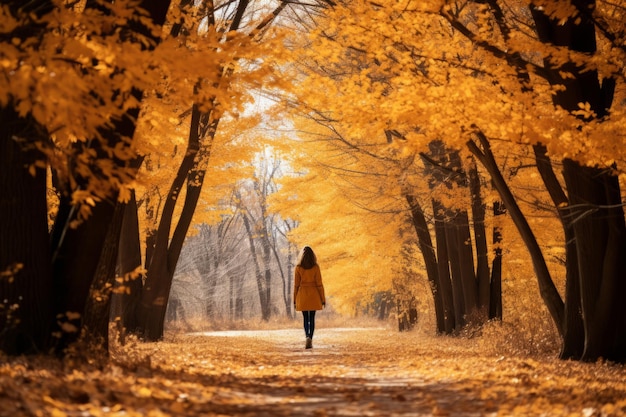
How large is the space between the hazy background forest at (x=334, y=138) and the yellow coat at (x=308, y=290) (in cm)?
274

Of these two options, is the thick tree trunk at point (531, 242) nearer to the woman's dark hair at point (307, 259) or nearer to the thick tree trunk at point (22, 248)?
the woman's dark hair at point (307, 259)

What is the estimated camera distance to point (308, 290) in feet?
47.3

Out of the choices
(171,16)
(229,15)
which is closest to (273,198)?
(229,15)

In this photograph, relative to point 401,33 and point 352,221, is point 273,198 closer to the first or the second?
point 352,221

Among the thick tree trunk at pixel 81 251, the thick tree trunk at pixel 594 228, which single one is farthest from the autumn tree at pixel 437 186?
the thick tree trunk at pixel 81 251

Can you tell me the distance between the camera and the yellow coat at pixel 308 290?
14.4m

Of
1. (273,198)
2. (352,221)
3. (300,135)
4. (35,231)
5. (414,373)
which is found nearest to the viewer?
(35,231)

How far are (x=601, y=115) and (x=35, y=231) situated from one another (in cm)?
719

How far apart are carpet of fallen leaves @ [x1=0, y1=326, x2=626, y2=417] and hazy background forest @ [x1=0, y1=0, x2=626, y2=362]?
1.14m

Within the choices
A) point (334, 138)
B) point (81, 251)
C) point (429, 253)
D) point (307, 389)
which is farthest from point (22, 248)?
point (429, 253)

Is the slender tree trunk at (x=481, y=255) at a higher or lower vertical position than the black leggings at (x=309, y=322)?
higher

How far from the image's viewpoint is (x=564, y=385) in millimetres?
7285

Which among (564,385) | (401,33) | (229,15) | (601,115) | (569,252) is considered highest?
(229,15)

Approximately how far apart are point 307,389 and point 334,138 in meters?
11.2
